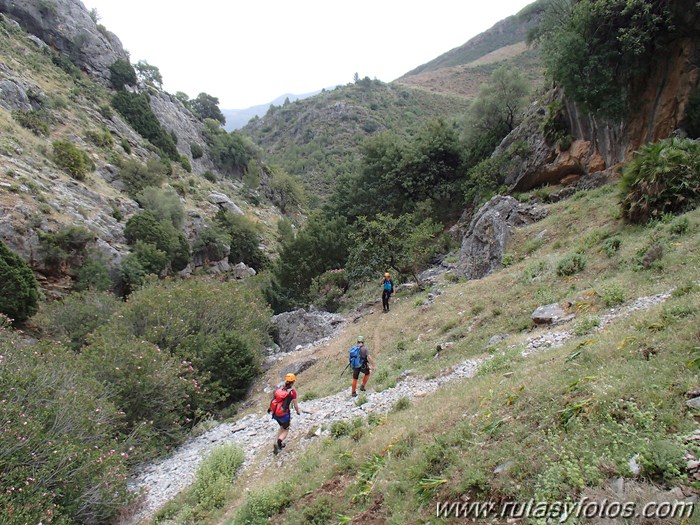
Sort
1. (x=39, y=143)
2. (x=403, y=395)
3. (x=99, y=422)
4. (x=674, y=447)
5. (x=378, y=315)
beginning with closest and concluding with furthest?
1. (x=674, y=447)
2. (x=403, y=395)
3. (x=99, y=422)
4. (x=378, y=315)
5. (x=39, y=143)

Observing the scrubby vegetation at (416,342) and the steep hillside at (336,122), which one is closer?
the scrubby vegetation at (416,342)

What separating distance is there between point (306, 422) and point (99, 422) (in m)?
5.15

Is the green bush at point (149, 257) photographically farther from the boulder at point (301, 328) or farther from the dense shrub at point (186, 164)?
the dense shrub at point (186, 164)

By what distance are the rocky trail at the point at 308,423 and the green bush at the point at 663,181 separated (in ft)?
17.7

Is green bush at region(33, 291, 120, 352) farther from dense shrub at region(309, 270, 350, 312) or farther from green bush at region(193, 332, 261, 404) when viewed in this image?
dense shrub at region(309, 270, 350, 312)

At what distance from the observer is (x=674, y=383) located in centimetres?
457

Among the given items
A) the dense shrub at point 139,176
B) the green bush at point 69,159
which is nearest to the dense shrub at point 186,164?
the dense shrub at point 139,176

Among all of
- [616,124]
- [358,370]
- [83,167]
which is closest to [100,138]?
[83,167]

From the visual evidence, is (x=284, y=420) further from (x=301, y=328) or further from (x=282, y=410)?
(x=301, y=328)

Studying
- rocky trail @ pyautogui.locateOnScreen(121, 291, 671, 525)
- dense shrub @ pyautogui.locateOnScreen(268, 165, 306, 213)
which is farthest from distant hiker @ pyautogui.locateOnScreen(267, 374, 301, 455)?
dense shrub @ pyautogui.locateOnScreen(268, 165, 306, 213)

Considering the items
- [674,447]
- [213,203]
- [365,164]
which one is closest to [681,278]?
[674,447]

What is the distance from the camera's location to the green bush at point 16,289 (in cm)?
1923

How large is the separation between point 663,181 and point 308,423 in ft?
40.1

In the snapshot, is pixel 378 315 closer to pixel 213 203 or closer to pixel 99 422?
pixel 99 422
